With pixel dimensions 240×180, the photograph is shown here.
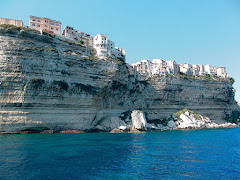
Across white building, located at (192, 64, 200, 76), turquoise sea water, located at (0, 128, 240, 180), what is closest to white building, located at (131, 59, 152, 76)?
white building, located at (192, 64, 200, 76)

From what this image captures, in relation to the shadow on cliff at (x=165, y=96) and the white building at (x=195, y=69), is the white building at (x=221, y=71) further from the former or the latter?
the shadow on cliff at (x=165, y=96)

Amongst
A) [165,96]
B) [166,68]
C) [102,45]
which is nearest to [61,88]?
[102,45]

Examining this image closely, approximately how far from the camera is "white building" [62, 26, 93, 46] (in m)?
47.6

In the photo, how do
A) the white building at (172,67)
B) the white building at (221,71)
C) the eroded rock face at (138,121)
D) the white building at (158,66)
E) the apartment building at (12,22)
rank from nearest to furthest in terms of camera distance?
the apartment building at (12,22), the eroded rock face at (138,121), the white building at (158,66), the white building at (172,67), the white building at (221,71)

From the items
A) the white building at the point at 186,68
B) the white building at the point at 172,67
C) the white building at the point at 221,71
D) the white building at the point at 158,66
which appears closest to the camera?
the white building at the point at 158,66

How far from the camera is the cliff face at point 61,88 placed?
32594 mm

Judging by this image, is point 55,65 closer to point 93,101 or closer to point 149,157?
point 93,101

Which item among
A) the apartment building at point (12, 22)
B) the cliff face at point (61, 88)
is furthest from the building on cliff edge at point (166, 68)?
the apartment building at point (12, 22)

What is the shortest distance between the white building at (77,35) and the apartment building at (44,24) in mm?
2239

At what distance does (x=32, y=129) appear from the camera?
33219 mm

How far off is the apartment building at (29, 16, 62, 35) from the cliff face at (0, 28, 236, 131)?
7004 mm

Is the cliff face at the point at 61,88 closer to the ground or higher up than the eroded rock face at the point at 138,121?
higher up

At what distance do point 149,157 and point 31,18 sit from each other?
133 ft

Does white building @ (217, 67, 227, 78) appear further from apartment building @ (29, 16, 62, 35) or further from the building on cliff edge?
apartment building @ (29, 16, 62, 35)
